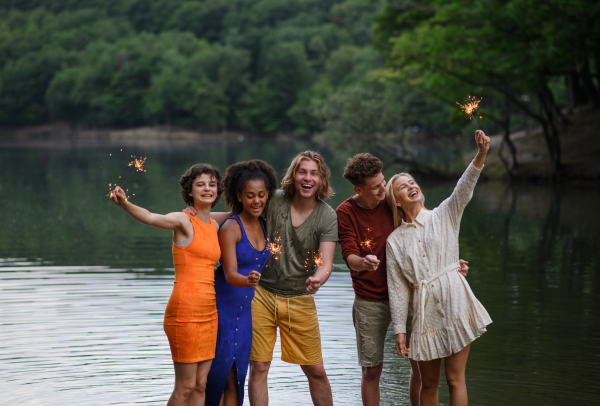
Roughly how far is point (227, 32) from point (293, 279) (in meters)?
126

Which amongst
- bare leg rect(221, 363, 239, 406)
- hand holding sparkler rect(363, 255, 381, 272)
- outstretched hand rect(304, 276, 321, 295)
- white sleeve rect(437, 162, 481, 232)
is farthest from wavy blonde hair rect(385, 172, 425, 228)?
bare leg rect(221, 363, 239, 406)

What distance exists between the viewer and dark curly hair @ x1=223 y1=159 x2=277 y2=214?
12.5ft

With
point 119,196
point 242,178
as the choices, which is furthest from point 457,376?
point 119,196

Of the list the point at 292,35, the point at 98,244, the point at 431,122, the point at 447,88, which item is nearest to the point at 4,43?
the point at 292,35

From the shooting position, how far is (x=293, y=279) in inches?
155

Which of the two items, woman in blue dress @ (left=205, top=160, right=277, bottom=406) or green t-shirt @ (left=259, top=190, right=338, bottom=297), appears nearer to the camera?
woman in blue dress @ (left=205, top=160, right=277, bottom=406)

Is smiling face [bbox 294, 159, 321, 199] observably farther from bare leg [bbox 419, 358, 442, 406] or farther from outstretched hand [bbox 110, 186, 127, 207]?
bare leg [bbox 419, 358, 442, 406]

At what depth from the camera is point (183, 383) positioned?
142 inches

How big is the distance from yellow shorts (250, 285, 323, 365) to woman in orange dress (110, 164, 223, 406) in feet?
1.21

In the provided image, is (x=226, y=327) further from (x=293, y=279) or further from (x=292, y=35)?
(x=292, y=35)

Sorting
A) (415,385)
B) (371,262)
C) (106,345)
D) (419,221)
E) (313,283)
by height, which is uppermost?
(419,221)

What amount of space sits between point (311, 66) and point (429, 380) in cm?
10439

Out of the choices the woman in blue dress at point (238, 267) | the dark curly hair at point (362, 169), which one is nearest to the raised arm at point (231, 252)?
the woman in blue dress at point (238, 267)

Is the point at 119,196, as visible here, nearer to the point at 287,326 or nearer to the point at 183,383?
the point at 183,383
